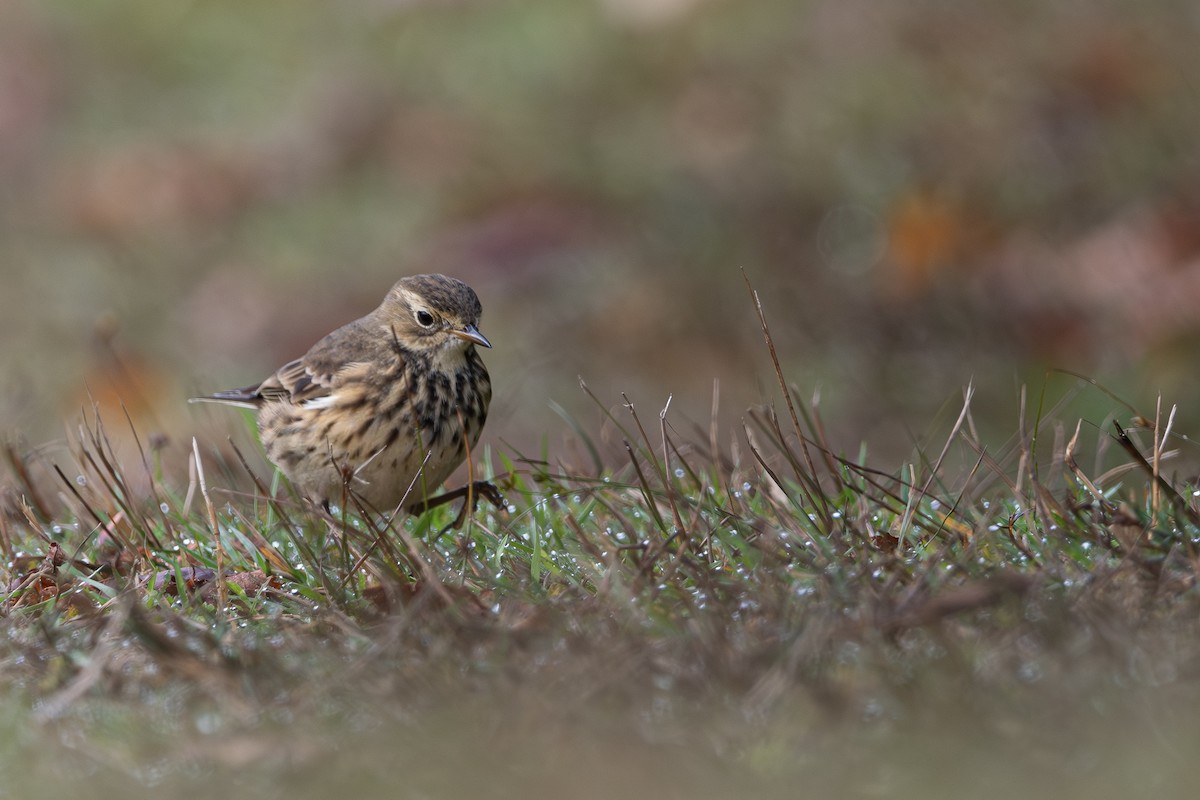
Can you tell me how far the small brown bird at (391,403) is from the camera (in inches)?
202

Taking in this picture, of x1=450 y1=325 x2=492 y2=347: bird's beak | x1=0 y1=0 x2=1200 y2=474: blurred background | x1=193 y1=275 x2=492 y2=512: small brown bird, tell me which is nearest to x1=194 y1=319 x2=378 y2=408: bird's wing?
x1=193 y1=275 x2=492 y2=512: small brown bird

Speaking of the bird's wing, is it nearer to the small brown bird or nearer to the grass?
the small brown bird

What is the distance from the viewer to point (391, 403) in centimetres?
523

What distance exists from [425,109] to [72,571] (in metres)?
8.94

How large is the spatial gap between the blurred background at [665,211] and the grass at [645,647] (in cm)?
224

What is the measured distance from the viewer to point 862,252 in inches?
392

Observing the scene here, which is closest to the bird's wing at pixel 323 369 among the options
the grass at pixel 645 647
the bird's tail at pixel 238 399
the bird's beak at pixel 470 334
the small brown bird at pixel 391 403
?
the small brown bird at pixel 391 403

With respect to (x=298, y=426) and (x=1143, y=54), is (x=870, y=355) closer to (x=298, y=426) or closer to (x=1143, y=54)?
(x=1143, y=54)

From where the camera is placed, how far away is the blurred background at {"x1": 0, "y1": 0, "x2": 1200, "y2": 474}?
9078 mm

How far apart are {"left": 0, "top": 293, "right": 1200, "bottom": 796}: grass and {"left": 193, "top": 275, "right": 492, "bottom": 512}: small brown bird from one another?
1.36 ft

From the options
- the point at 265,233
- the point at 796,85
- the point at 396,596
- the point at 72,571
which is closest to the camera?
the point at 396,596

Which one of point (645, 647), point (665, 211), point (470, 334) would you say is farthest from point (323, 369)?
point (665, 211)

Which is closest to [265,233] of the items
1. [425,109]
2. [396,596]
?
[425,109]

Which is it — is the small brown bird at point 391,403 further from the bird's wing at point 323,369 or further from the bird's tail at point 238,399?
the bird's tail at point 238,399
